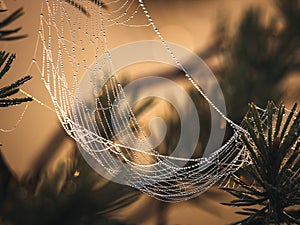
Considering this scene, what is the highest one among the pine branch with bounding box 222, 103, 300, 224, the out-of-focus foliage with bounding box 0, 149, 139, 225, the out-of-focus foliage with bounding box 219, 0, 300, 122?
the out-of-focus foliage with bounding box 219, 0, 300, 122

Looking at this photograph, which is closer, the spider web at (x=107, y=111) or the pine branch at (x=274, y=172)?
the pine branch at (x=274, y=172)

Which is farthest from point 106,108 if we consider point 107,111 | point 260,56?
point 260,56

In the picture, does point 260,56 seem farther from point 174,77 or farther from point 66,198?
point 66,198

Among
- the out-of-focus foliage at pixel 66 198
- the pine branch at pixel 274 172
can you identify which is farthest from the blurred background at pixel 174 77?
the pine branch at pixel 274 172

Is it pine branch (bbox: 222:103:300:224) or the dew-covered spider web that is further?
the dew-covered spider web

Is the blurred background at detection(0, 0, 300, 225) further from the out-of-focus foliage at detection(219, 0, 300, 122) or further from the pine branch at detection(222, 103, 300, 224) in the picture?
the pine branch at detection(222, 103, 300, 224)

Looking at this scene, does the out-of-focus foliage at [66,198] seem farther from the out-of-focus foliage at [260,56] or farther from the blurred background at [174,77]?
the out-of-focus foliage at [260,56]

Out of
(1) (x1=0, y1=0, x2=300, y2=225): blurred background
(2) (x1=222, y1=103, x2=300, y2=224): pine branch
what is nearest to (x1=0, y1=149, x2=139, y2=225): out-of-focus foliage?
(1) (x1=0, y1=0, x2=300, y2=225): blurred background
